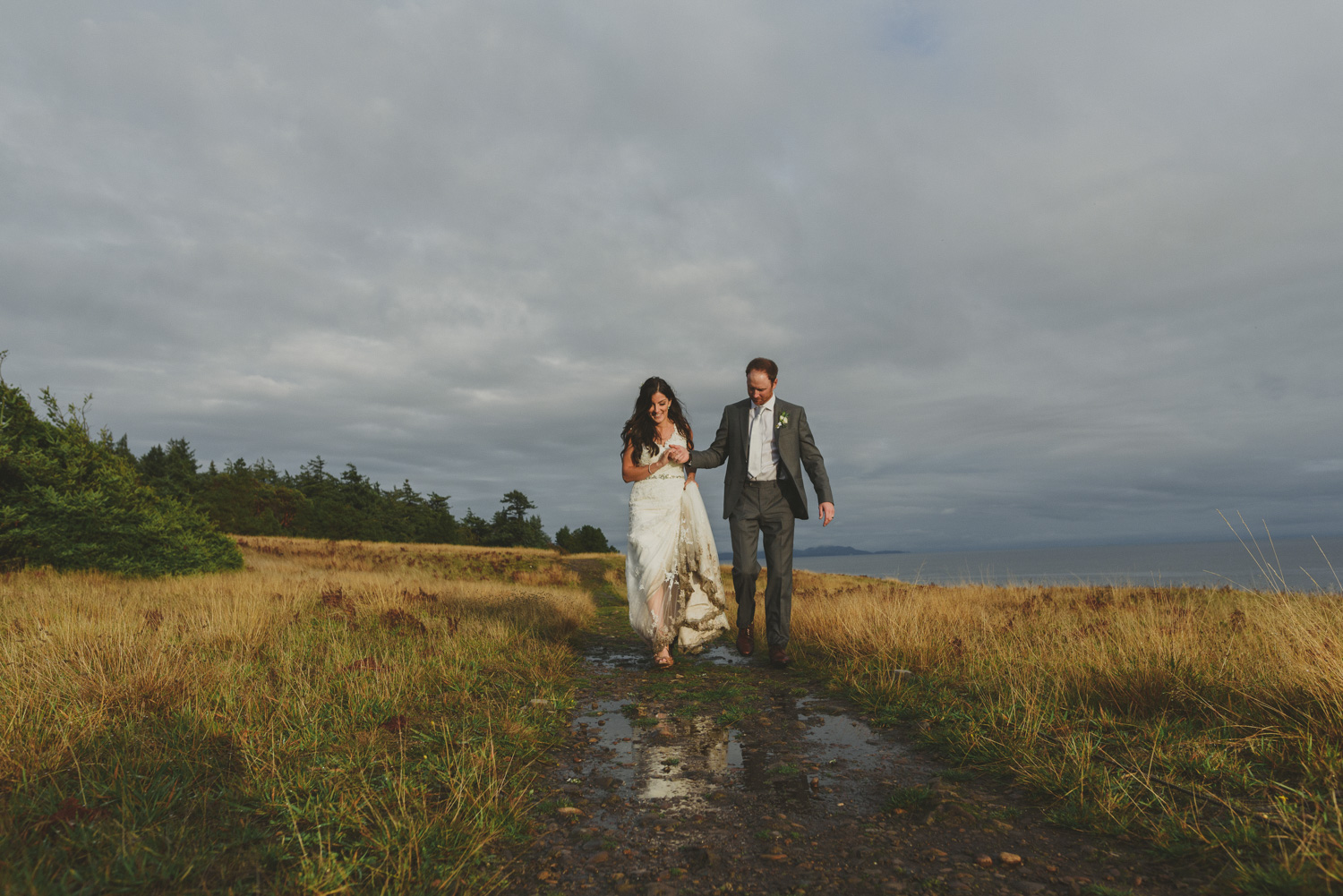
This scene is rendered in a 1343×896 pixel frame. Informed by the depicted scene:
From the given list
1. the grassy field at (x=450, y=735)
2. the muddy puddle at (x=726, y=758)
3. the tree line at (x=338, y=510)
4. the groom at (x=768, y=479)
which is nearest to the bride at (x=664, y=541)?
the groom at (x=768, y=479)

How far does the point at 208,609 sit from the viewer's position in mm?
7742

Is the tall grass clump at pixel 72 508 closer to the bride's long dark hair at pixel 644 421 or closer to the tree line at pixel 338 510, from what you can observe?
the bride's long dark hair at pixel 644 421

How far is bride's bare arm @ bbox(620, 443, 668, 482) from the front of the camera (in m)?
6.87

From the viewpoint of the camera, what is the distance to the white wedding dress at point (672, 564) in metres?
6.72

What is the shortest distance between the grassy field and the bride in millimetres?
1007

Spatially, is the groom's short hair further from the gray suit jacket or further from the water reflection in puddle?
the water reflection in puddle

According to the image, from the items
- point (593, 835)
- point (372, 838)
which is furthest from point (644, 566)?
point (372, 838)

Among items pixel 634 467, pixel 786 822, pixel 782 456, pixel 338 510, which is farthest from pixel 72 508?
pixel 338 510

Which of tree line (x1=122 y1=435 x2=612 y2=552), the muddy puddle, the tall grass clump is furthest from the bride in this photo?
tree line (x1=122 y1=435 x2=612 y2=552)

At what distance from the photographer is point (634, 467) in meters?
6.97

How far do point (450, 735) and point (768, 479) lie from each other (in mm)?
4048

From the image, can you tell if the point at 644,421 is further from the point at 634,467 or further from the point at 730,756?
the point at 730,756

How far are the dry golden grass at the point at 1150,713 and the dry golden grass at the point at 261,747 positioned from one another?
252 centimetres

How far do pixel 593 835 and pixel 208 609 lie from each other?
23.7 feet
